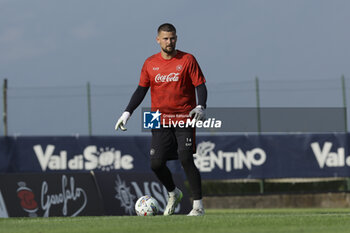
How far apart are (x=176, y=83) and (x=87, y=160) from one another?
13011mm

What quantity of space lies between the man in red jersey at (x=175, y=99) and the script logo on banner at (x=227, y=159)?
12.6m

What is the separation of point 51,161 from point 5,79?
3053 mm

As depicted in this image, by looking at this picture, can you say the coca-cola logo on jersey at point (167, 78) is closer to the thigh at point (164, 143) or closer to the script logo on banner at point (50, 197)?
the thigh at point (164, 143)

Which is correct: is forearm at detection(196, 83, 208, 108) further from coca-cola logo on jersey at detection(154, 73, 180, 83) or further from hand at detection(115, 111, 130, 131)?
hand at detection(115, 111, 130, 131)

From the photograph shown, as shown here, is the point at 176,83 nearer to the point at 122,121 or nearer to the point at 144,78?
the point at 144,78

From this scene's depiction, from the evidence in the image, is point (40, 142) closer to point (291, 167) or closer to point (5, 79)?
point (5, 79)

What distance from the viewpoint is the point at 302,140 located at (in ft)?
74.4

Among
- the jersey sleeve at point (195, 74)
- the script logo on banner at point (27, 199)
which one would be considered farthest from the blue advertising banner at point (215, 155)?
the jersey sleeve at point (195, 74)

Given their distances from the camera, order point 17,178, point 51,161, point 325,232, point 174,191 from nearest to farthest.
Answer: point 325,232
point 174,191
point 17,178
point 51,161

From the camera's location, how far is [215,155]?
22.5 meters

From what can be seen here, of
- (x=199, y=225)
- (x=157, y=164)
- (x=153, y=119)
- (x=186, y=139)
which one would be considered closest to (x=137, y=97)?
(x=153, y=119)

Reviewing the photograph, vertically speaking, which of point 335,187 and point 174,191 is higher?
point 174,191

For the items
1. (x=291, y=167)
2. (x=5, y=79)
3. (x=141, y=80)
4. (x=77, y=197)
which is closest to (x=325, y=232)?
(x=141, y=80)

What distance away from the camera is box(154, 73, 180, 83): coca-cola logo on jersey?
9.68 meters
